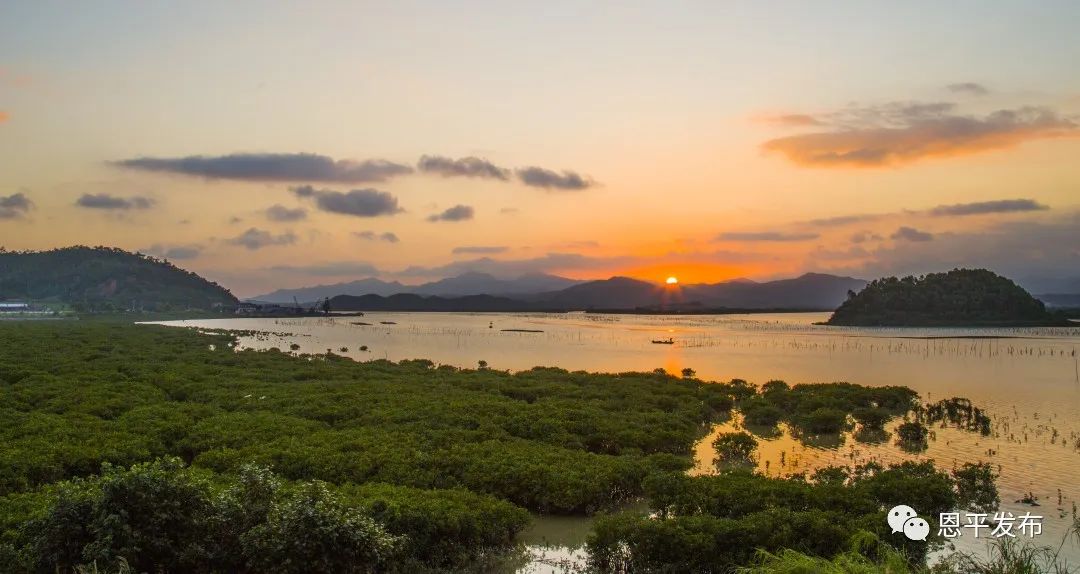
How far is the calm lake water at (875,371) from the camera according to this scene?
20.5 meters

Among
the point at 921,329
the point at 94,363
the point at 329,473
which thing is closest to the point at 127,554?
the point at 329,473

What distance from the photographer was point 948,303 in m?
130

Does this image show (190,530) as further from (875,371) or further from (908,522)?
(875,371)

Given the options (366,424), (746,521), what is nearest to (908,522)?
(746,521)

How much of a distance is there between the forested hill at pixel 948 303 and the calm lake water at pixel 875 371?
48.3 feet

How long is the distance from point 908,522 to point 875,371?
4927 cm

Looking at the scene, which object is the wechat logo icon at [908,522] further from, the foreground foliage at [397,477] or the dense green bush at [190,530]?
the dense green bush at [190,530]

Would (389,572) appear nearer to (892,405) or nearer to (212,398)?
(212,398)

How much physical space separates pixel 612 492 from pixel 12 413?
22072mm

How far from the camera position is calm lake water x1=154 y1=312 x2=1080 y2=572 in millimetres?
20500

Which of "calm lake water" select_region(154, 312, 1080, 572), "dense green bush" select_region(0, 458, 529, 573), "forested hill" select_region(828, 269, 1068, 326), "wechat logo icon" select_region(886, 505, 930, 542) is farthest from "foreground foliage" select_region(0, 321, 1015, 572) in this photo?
"forested hill" select_region(828, 269, 1068, 326)

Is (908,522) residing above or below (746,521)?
above

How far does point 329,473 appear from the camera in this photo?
18562 mm

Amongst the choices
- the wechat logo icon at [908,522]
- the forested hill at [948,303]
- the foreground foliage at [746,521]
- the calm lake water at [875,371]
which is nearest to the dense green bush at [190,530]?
the foreground foliage at [746,521]
